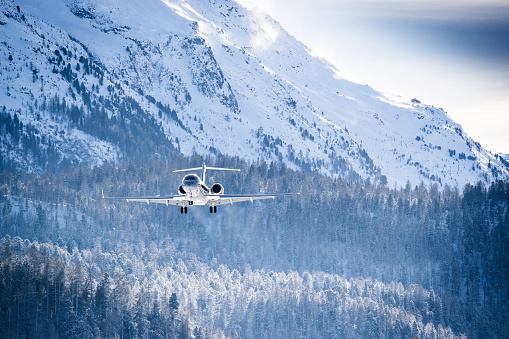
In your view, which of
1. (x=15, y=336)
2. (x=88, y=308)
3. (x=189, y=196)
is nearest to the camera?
(x=189, y=196)

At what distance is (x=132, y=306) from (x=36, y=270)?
26456mm

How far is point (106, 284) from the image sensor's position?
199 meters

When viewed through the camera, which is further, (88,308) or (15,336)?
(88,308)

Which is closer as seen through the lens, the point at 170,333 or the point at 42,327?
the point at 42,327

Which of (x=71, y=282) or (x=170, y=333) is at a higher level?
(x=71, y=282)

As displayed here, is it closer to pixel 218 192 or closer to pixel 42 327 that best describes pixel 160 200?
pixel 218 192

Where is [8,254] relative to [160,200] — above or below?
below

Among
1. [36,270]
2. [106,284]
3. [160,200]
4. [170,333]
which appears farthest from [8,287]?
[160,200]

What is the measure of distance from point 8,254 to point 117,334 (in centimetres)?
3807

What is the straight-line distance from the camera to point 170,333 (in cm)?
19562

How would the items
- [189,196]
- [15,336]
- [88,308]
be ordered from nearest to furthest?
[189,196] → [15,336] → [88,308]

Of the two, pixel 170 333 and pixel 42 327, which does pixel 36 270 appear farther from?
pixel 170 333

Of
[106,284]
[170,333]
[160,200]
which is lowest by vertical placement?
[170,333]

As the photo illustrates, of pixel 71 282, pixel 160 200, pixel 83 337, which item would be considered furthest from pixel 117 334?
pixel 160 200
